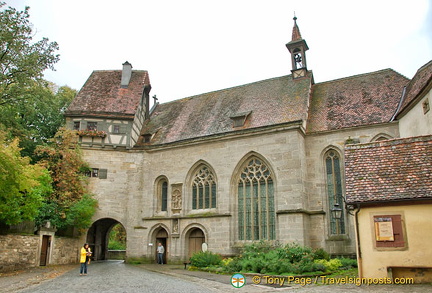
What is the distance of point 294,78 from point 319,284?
1555cm

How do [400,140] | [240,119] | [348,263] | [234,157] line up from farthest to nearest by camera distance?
[240,119] → [234,157] → [348,263] → [400,140]

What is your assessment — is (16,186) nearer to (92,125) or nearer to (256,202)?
(92,125)

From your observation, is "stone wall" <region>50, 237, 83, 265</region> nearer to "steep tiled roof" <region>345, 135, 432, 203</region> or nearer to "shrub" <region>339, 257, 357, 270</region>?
"shrub" <region>339, 257, 357, 270</region>

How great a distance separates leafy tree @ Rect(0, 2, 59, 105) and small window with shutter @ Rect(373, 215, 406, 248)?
18.2 meters

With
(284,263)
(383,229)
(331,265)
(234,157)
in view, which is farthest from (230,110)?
(383,229)

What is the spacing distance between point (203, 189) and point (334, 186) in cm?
734

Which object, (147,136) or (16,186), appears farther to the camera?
(147,136)

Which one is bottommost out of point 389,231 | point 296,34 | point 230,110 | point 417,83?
point 389,231

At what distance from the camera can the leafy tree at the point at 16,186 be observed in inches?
562

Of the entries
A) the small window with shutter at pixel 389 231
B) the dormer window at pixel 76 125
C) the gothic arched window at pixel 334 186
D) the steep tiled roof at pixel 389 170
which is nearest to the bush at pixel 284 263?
the gothic arched window at pixel 334 186

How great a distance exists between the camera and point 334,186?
20047 millimetres

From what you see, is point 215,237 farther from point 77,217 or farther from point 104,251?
point 104,251

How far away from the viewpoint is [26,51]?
21031mm

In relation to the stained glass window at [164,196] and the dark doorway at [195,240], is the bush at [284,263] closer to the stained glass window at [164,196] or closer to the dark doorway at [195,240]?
the dark doorway at [195,240]
